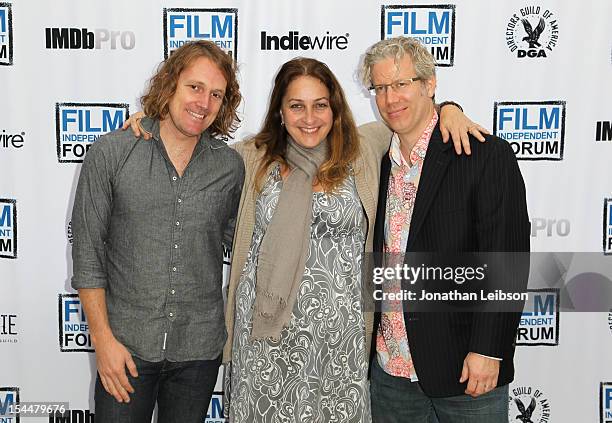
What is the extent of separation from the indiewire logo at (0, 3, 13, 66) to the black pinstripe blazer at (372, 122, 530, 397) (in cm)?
184

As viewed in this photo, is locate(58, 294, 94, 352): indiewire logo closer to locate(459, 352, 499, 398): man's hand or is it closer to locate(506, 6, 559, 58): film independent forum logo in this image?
locate(459, 352, 499, 398): man's hand

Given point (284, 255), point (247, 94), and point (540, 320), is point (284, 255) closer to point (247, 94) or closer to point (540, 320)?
point (247, 94)

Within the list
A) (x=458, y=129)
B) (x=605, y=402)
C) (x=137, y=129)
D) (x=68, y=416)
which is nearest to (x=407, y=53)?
(x=458, y=129)

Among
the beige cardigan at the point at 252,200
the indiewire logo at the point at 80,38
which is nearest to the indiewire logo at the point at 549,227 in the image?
the beige cardigan at the point at 252,200

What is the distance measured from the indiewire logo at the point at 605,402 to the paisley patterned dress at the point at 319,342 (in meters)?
1.48

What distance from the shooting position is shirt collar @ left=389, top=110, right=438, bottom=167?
6.04ft

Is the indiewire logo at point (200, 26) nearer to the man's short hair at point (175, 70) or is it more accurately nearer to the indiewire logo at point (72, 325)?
the man's short hair at point (175, 70)

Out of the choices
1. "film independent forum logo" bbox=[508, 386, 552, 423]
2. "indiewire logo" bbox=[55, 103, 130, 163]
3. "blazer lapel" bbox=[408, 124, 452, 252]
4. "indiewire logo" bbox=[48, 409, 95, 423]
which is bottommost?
"indiewire logo" bbox=[48, 409, 95, 423]

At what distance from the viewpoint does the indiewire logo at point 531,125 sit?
268 centimetres

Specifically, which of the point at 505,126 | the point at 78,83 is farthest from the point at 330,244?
the point at 78,83

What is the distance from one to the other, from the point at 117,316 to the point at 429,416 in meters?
1.04

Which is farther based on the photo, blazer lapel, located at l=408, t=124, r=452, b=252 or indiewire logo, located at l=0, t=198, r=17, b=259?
indiewire logo, located at l=0, t=198, r=17, b=259

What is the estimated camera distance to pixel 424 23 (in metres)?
2.63

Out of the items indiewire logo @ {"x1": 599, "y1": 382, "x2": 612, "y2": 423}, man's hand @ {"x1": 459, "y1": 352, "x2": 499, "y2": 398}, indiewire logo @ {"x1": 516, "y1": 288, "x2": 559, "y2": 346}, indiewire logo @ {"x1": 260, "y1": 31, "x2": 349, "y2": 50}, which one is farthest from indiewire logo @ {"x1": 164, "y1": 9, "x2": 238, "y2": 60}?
indiewire logo @ {"x1": 599, "y1": 382, "x2": 612, "y2": 423}
